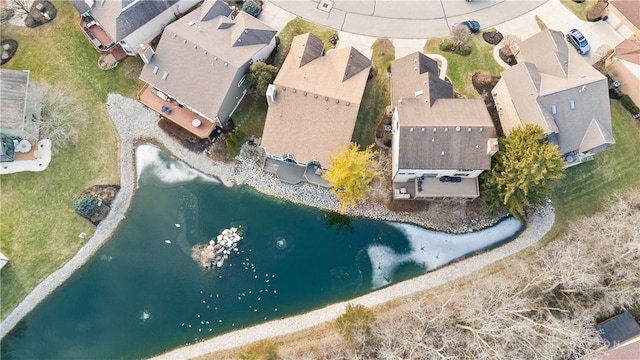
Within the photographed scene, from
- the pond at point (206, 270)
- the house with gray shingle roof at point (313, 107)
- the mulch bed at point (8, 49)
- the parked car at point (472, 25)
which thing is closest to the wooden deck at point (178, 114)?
the pond at point (206, 270)

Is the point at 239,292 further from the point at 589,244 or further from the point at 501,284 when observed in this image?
the point at 589,244

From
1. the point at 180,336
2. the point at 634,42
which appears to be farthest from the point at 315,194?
the point at 634,42

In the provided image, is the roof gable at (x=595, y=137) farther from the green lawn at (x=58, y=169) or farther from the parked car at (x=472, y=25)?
the green lawn at (x=58, y=169)

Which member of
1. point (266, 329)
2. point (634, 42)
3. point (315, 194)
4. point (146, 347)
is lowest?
point (146, 347)

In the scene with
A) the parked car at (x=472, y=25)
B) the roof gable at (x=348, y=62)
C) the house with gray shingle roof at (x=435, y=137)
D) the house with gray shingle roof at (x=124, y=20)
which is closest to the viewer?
the house with gray shingle roof at (x=435, y=137)

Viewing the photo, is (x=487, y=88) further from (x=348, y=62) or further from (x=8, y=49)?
(x=8, y=49)

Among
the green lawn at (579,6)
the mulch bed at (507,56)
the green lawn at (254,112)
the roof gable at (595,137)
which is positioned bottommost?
the green lawn at (254,112)
